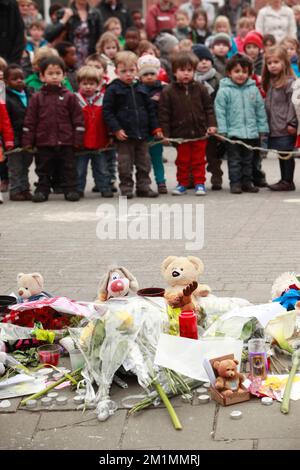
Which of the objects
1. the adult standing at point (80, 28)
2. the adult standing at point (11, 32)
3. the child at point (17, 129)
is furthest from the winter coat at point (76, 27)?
the child at point (17, 129)

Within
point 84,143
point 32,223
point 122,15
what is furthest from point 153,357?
point 122,15

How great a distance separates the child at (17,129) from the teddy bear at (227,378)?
6606mm

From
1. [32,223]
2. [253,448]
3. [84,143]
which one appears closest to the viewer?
[253,448]

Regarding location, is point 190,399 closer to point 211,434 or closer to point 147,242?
point 211,434

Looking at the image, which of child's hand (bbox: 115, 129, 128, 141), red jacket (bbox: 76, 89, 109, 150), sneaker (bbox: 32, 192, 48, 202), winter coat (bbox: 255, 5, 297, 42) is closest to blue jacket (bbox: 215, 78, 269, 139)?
child's hand (bbox: 115, 129, 128, 141)

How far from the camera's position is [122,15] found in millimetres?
15031

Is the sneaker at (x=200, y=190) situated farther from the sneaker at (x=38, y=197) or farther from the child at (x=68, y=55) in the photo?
the child at (x=68, y=55)

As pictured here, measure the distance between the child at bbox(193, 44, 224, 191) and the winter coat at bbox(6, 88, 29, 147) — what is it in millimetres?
2168

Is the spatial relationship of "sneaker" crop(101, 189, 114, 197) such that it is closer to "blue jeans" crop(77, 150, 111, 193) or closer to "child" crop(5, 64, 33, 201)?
"blue jeans" crop(77, 150, 111, 193)

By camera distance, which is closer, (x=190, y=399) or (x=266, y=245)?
(x=190, y=399)

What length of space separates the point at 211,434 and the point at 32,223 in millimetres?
5483

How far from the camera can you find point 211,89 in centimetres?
1119

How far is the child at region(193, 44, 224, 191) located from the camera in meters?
10.8

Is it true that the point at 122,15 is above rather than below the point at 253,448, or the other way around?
above
